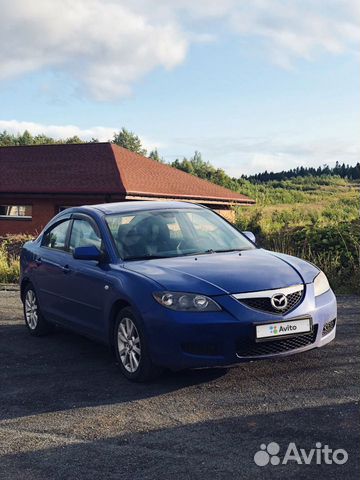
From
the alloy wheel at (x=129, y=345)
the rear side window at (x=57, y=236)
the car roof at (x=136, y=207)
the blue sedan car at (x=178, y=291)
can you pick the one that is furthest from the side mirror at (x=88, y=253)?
the rear side window at (x=57, y=236)

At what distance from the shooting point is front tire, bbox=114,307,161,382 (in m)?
5.43

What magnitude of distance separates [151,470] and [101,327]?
2560mm

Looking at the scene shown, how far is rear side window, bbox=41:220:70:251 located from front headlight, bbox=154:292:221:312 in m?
2.42

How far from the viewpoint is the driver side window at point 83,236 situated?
6.67m

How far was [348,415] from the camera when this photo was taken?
4.51 meters

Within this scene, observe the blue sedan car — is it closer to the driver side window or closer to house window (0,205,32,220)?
the driver side window

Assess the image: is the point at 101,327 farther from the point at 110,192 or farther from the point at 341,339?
the point at 110,192

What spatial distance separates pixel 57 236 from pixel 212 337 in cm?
321

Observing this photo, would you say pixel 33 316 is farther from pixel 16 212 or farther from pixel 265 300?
pixel 16 212

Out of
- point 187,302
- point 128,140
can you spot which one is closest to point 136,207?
point 187,302

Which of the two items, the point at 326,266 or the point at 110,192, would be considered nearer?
the point at 326,266

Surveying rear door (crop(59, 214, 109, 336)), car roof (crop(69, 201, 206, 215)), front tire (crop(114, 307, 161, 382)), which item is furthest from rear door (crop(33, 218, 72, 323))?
front tire (crop(114, 307, 161, 382))

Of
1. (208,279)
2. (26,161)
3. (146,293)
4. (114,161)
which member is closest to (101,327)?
(146,293)

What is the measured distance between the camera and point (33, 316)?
7926 mm
